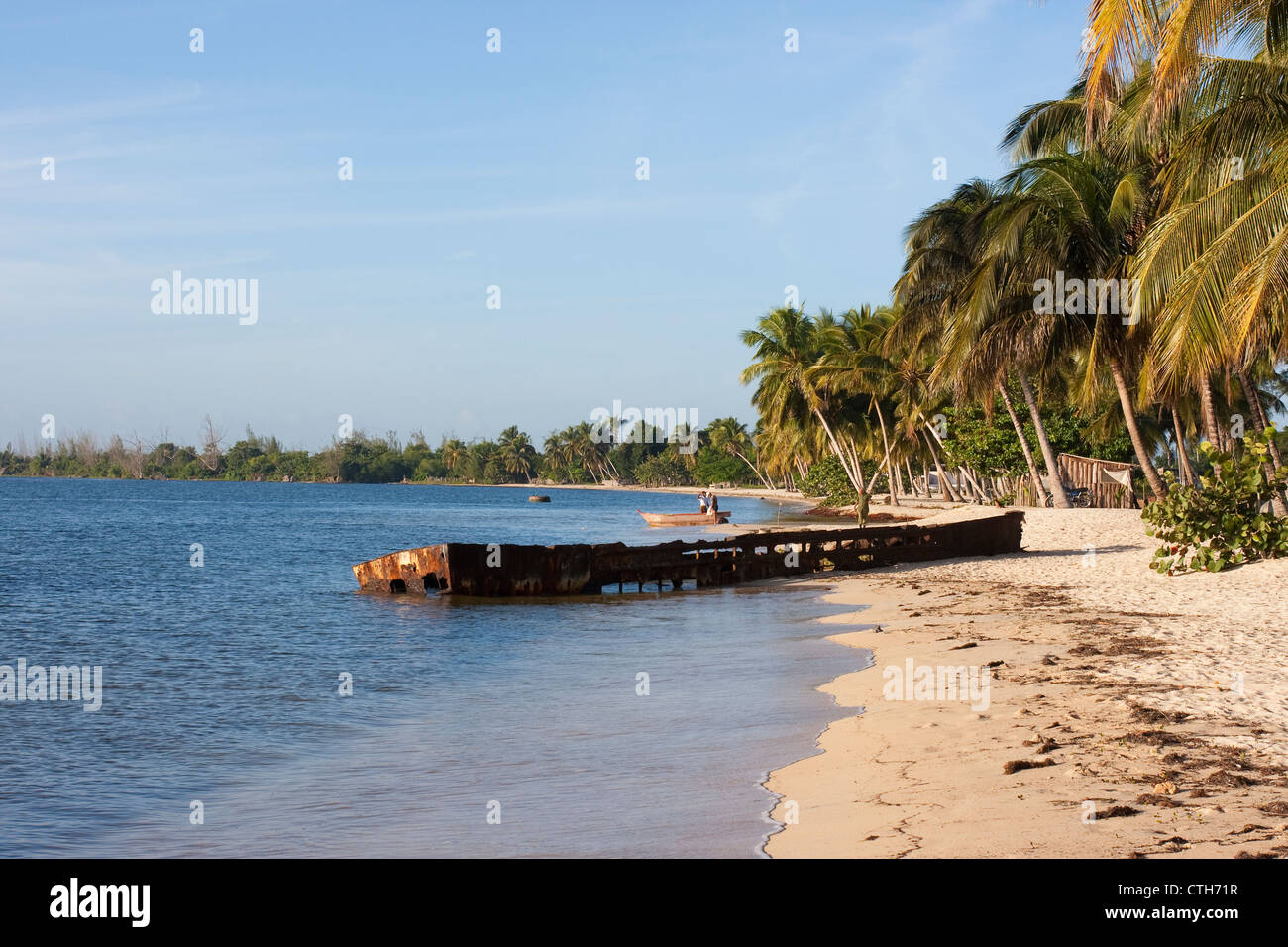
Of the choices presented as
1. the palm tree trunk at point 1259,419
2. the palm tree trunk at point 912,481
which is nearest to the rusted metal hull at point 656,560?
the palm tree trunk at point 1259,419

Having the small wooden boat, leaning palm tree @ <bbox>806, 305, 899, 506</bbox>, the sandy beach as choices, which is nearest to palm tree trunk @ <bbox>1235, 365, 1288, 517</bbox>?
the sandy beach

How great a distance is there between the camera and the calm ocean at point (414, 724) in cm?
734

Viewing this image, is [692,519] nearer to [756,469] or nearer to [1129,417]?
[1129,417]

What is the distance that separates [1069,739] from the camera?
26.2ft

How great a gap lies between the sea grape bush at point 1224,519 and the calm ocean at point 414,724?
6.74 metres

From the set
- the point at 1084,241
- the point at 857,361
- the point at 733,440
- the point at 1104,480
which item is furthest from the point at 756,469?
the point at 1084,241

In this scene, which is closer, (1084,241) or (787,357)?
(1084,241)

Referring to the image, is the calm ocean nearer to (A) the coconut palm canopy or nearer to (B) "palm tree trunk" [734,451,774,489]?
(A) the coconut palm canopy

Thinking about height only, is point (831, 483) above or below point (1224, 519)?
above

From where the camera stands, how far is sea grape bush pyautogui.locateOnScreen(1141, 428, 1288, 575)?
17.3m

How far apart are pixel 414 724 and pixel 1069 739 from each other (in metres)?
7.03

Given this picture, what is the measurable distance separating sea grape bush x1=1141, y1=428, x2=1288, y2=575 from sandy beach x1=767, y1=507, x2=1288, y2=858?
0.66m
